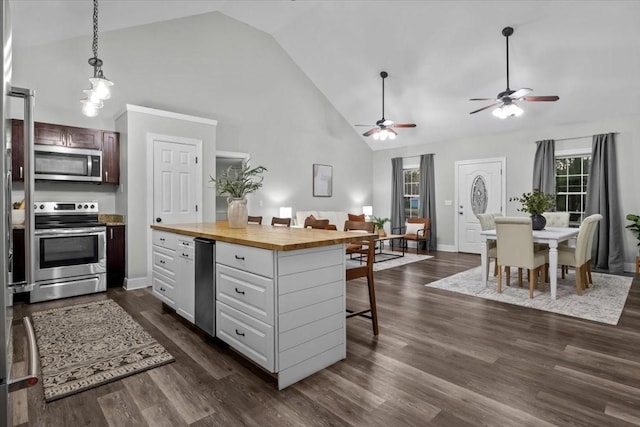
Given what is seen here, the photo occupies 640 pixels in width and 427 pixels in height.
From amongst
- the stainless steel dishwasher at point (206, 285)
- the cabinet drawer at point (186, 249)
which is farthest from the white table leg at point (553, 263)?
the cabinet drawer at point (186, 249)

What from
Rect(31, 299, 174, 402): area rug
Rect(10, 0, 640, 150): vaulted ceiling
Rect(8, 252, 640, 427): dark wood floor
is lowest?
Rect(8, 252, 640, 427): dark wood floor

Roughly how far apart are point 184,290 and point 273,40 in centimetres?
596

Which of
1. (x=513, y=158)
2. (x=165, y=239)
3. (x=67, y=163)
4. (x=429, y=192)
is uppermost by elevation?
(x=513, y=158)

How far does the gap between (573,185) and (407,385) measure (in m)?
6.23

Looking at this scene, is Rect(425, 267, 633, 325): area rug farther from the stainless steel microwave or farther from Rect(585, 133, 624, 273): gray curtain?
the stainless steel microwave

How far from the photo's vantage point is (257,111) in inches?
275

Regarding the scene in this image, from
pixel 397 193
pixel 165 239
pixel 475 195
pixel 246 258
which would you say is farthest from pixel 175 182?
pixel 475 195

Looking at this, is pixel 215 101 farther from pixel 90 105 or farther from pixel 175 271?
pixel 175 271

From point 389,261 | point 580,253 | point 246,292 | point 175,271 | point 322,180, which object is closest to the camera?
point 246,292

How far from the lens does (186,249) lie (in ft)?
9.95

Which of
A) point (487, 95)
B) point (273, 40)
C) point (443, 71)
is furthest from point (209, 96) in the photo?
point (487, 95)

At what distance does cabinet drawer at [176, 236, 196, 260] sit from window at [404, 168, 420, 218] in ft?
22.3

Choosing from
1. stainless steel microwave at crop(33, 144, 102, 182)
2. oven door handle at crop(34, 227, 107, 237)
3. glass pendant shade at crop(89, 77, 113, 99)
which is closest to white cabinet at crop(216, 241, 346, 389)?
glass pendant shade at crop(89, 77, 113, 99)

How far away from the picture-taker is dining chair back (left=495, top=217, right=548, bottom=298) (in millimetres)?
3996
